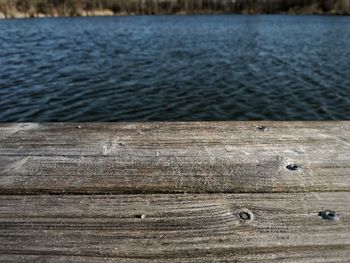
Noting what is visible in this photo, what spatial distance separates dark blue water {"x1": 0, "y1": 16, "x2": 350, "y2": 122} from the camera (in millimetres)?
10078

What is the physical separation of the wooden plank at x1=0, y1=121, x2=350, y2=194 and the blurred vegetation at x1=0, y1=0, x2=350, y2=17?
156 ft

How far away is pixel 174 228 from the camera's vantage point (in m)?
1.33

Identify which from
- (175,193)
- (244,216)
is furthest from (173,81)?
(244,216)

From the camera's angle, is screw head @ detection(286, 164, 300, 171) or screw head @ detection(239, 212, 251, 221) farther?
screw head @ detection(286, 164, 300, 171)

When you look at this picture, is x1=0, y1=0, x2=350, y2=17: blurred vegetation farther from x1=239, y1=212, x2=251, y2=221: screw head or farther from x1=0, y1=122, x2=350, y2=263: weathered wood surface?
x1=239, y1=212, x2=251, y2=221: screw head

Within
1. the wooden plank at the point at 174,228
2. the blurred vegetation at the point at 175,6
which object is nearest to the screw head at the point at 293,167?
the wooden plank at the point at 174,228

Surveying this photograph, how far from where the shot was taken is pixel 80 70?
1498 centimetres

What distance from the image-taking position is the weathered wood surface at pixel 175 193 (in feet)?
4.04

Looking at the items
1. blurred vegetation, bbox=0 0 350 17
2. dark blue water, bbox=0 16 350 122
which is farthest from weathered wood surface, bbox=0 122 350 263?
blurred vegetation, bbox=0 0 350 17

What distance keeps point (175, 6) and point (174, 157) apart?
5496 centimetres

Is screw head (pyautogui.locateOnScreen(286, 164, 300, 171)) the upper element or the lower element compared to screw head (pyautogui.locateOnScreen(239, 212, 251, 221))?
lower

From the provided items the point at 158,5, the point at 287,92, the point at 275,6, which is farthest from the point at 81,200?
the point at 275,6

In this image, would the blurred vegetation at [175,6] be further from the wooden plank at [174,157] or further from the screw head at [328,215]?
the screw head at [328,215]

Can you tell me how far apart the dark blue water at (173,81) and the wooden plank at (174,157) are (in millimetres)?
7247
